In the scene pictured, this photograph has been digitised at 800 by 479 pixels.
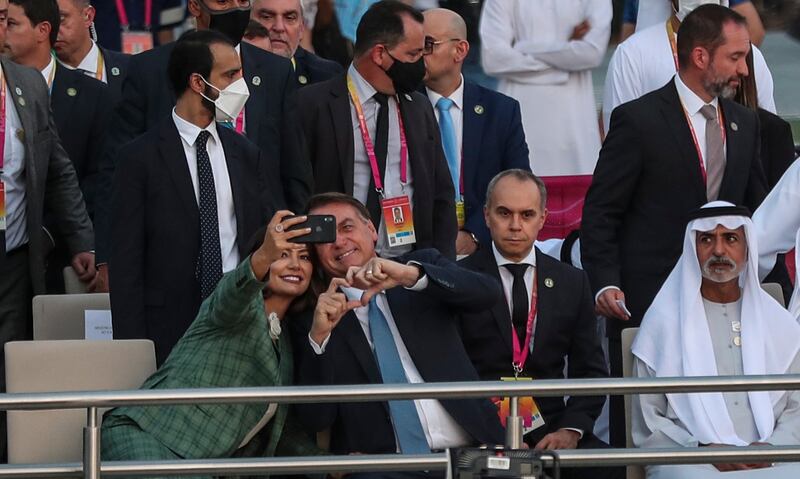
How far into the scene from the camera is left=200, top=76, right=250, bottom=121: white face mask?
8.24 metres

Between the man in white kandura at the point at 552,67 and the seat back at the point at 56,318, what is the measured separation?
326 centimetres

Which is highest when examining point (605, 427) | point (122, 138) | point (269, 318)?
point (122, 138)

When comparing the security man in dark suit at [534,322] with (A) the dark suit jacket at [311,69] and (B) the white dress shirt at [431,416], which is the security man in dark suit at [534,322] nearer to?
(B) the white dress shirt at [431,416]

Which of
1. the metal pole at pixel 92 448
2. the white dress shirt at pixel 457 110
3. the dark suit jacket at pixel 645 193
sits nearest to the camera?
the metal pole at pixel 92 448

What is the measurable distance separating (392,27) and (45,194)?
181cm

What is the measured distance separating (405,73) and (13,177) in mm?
1814

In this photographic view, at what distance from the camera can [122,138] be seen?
8938 mm

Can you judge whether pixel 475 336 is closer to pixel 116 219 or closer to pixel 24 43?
pixel 116 219

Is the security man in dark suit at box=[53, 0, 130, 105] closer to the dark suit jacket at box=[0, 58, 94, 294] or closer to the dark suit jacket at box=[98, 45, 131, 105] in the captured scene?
the dark suit jacket at box=[98, 45, 131, 105]

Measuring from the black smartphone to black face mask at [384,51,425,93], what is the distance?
196cm

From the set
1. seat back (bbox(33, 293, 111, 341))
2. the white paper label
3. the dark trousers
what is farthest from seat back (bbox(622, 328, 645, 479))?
the dark trousers

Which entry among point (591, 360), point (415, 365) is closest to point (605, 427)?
point (591, 360)

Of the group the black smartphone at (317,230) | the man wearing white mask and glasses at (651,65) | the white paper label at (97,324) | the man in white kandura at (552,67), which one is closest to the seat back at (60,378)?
the white paper label at (97,324)

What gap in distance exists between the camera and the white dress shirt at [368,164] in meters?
8.68
